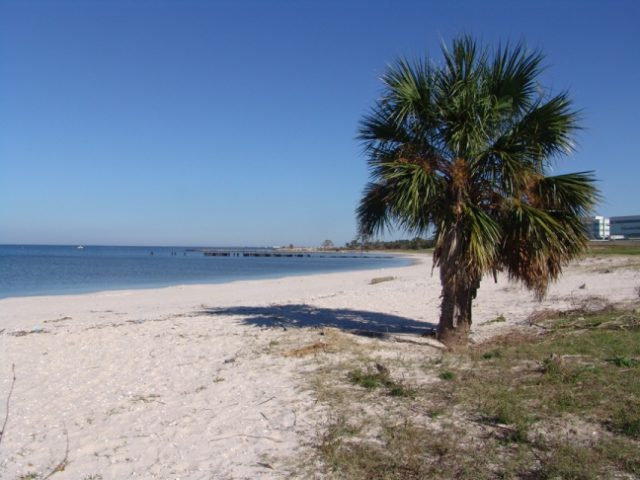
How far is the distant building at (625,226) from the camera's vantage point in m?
114

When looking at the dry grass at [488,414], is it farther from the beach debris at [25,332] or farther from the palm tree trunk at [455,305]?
the beach debris at [25,332]

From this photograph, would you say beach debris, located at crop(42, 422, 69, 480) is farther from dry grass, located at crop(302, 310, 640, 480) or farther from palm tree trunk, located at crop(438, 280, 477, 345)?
palm tree trunk, located at crop(438, 280, 477, 345)

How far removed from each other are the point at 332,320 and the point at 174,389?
18.7 ft

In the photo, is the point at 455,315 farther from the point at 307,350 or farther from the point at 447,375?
the point at 307,350

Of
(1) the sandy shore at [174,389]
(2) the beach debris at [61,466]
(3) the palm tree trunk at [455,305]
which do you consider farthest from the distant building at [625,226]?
(2) the beach debris at [61,466]

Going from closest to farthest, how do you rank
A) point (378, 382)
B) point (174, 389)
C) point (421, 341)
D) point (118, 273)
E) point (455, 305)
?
1. point (378, 382)
2. point (174, 389)
3. point (455, 305)
4. point (421, 341)
5. point (118, 273)

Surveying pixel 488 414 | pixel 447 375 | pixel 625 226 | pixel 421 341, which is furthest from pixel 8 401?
pixel 625 226

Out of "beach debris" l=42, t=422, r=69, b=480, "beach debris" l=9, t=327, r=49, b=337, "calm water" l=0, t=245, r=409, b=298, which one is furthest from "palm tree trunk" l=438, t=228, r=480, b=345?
"calm water" l=0, t=245, r=409, b=298

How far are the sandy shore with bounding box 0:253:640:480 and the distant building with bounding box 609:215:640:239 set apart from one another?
116 meters

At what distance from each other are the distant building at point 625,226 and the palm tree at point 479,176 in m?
121

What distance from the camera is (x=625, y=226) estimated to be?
387ft

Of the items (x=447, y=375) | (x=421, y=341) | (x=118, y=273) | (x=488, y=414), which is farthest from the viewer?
(x=118, y=273)

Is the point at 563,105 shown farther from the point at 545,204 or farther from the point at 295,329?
the point at 295,329

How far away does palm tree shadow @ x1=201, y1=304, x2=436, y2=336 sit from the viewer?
35.3ft
